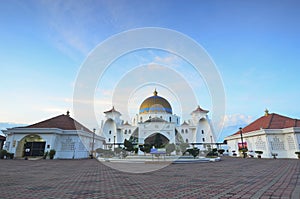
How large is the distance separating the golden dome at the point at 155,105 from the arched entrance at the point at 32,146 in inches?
1038

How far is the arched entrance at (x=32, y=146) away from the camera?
80.9 ft

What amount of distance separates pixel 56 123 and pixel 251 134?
30407 mm

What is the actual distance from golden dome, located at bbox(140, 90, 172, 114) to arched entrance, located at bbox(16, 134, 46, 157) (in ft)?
86.5

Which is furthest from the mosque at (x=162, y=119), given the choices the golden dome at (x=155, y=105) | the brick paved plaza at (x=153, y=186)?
the brick paved plaza at (x=153, y=186)

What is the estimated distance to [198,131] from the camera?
45.2 metres

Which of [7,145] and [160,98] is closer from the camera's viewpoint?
[7,145]

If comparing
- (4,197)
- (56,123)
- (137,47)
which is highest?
(137,47)

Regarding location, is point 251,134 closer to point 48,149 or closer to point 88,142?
point 88,142

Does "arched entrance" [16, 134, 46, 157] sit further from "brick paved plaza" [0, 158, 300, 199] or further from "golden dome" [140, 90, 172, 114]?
"golden dome" [140, 90, 172, 114]

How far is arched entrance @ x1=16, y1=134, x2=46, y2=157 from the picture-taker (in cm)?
2466

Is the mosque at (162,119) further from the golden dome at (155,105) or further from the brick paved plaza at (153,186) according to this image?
the brick paved plaza at (153,186)

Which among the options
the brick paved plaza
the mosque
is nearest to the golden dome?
the mosque

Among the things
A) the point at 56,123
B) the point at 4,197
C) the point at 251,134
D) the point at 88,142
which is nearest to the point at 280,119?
the point at 251,134

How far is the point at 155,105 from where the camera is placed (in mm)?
46812
